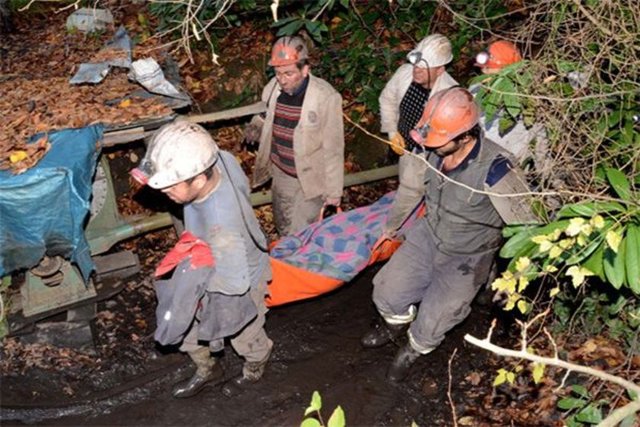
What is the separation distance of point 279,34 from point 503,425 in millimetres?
4278

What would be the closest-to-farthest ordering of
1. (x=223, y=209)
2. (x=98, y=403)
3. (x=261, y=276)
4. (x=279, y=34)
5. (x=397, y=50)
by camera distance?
(x=223, y=209)
(x=261, y=276)
(x=98, y=403)
(x=279, y=34)
(x=397, y=50)

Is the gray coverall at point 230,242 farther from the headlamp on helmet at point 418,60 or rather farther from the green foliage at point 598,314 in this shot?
the green foliage at point 598,314

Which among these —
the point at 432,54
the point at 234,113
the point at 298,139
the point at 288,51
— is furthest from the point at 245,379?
the point at 432,54

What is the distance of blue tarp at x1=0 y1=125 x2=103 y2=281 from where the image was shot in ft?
15.0

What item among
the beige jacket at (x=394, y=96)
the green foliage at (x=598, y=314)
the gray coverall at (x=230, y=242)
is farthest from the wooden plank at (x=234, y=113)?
the green foliage at (x=598, y=314)


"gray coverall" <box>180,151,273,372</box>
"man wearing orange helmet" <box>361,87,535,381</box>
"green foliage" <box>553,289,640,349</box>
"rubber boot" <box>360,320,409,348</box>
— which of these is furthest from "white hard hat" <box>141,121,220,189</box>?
"green foliage" <box>553,289,640,349</box>

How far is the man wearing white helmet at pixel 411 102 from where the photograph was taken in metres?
5.09

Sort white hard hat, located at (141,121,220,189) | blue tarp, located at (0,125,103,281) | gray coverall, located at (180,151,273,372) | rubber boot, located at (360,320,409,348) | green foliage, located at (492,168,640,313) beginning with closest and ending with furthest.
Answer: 1. green foliage, located at (492,168,640,313)
2. white hard hat, located at (141,121,220,189)
3. gray coverall, located at (180,151,273,372)
4. blue tarp, located at (0,125,103,281)
5. rubber boot, located at (360,320,409,348)

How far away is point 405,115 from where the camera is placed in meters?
5.43

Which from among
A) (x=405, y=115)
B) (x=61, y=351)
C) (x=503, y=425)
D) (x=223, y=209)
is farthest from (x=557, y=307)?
(x=61, y=351)

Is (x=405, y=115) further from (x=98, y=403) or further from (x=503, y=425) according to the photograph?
(x=98, y=403)

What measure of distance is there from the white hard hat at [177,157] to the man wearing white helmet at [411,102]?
5.59ft

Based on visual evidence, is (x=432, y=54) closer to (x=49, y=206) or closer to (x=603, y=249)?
(x=603, y=249)

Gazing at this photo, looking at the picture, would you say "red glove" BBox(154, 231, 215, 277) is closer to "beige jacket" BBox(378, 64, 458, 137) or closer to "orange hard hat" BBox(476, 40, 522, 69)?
"beige jacket" BBox(378, 64, 458, 137)
